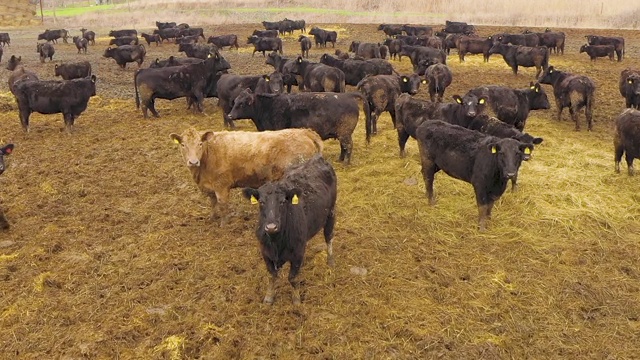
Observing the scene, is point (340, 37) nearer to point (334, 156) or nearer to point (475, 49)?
point (475, 49)

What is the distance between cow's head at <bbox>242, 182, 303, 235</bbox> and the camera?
466 cm

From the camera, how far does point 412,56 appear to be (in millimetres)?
21609

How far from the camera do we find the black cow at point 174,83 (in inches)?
520

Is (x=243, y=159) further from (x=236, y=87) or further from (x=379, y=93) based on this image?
(x=236, y=87)

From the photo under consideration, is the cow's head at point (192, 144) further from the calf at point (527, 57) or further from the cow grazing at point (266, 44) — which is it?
the cow grazing at point (266, 44)

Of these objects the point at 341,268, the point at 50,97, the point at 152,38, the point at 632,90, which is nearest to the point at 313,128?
the point at 341,268

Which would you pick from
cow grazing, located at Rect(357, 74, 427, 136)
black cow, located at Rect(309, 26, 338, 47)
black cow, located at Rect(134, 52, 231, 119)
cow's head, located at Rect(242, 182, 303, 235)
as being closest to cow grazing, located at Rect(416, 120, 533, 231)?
cow's head, located at Rect(242, 182, 303, 235)

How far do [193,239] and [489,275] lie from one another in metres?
4.08

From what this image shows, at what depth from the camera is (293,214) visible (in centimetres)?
507

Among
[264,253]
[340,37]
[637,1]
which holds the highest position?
[637,1]

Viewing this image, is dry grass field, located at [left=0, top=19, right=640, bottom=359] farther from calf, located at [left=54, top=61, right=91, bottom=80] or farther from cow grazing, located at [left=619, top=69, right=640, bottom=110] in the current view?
calf, located at [left=54, top=61, right=91, bottom=80]

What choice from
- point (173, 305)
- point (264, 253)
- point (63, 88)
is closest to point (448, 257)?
point (264, 253)

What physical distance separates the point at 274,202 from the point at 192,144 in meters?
2.68

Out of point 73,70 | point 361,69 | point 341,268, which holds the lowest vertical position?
point 341,268
